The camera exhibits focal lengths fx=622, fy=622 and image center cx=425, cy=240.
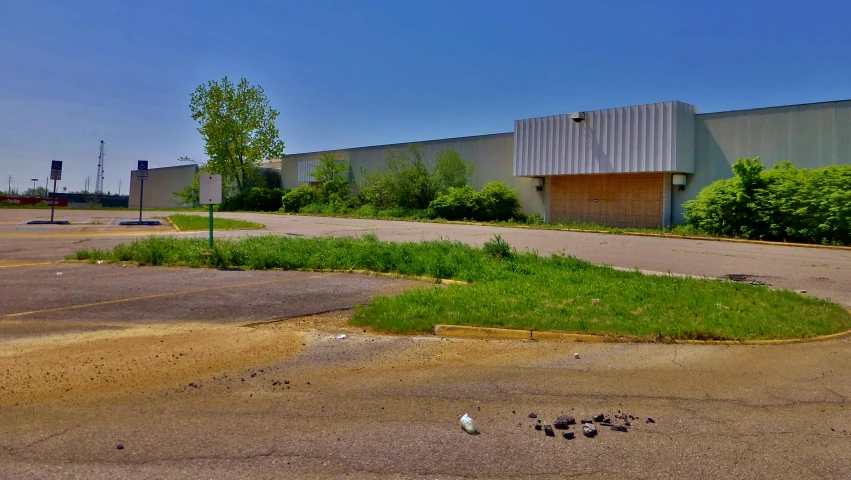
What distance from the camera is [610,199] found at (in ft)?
104

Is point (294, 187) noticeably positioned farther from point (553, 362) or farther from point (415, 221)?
point (553, 362)

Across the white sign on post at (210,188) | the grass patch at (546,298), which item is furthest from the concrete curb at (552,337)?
the white sign on post at (210,188)

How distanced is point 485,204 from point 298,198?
68.5 feet

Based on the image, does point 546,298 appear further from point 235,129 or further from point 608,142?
point 235,129

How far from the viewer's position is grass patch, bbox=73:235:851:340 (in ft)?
27.2

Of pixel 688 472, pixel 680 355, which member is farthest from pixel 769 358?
pixel 688 472

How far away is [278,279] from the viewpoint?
12.5 meters

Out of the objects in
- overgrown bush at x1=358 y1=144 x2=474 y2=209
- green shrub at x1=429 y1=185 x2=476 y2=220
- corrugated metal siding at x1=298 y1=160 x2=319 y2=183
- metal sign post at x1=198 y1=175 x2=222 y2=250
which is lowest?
metal sign post at x1=198 y1=175 x2=222 y2=250

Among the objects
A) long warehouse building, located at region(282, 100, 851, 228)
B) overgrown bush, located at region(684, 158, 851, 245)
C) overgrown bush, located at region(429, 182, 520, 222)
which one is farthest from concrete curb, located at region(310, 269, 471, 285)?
overgrown bush, located at region(429, 182, 520, 222)

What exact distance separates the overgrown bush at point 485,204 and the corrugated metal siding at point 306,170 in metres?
18.3

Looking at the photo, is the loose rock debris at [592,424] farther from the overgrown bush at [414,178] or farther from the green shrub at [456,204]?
the overgrown bush at [414,178]

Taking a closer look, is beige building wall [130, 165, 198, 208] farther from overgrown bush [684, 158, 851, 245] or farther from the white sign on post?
the white sign on post

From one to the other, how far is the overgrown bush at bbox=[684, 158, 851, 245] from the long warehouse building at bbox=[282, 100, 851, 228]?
1736mm

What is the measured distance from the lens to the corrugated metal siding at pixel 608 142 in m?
28.0
